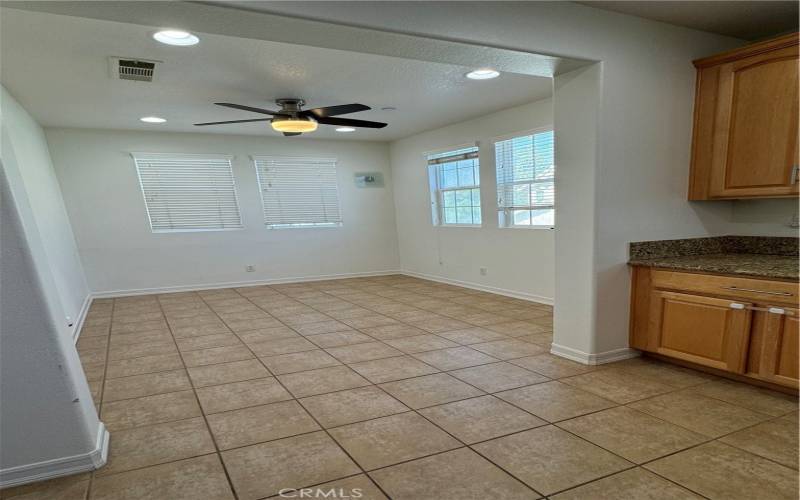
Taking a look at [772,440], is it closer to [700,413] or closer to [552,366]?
[700,413]

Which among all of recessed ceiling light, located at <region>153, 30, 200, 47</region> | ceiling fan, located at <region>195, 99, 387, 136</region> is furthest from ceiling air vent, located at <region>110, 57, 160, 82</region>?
ceiling fan, located at <region>195, 99, 387, 136</region>

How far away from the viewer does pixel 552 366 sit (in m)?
2.89

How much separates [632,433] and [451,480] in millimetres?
1017

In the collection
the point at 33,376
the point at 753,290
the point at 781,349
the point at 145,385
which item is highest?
the point at 33,376

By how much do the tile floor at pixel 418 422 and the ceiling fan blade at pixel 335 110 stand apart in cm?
212

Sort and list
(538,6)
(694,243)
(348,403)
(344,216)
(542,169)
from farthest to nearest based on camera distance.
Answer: (344,216) → (542,169) → (694,243) → (348,403) → (538,6)

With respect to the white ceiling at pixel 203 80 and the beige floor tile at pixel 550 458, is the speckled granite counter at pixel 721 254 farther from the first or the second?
the white ceiling at pixel 203 80

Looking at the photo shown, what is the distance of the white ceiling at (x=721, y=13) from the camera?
2.44 metres

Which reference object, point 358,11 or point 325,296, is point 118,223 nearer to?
point 325,296

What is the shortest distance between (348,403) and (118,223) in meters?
5.17

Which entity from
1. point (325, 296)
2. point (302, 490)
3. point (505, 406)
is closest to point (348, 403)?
point (302, 490)

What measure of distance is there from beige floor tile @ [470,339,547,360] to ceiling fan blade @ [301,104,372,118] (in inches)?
90.9

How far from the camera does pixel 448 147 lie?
231 inches

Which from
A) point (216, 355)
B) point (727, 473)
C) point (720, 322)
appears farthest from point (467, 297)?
point (727, 473)
